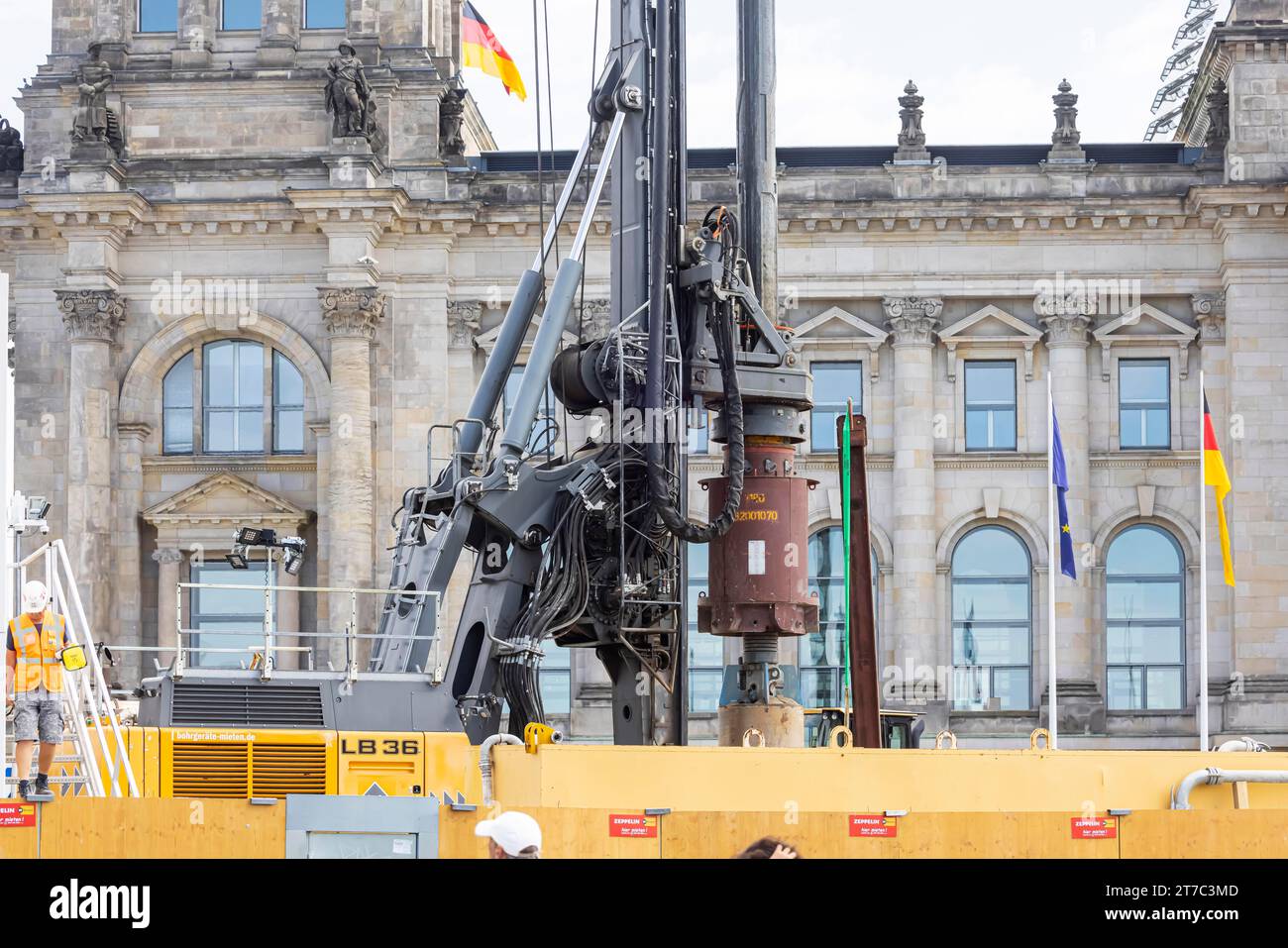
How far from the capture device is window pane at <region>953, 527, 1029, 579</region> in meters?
43.6

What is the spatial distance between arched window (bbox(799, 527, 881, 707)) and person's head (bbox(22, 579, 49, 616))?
→ 28506mm

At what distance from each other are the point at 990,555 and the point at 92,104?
21.1 m

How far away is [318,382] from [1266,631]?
20363 mm

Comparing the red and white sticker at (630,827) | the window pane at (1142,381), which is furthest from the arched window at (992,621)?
the red and white sticker at (630,827)

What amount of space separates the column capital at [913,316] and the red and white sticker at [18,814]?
31.2 meters

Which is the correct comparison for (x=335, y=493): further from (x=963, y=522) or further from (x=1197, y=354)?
(x=1197, y=354)

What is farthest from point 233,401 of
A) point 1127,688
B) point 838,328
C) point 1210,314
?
point 1210,314

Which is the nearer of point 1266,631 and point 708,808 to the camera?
point 708,808

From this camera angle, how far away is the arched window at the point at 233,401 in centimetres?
4431

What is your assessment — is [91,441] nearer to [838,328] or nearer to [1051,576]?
[838,328]

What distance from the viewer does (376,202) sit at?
140 ft

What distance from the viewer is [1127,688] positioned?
43031 millimetres
